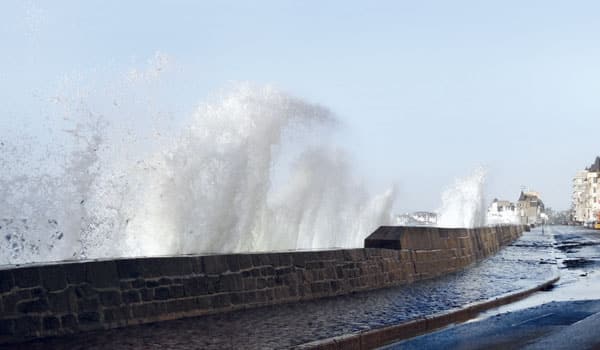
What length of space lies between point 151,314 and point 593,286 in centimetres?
1094

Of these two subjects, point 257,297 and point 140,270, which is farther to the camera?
point 257,297

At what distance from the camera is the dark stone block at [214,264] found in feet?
30.1

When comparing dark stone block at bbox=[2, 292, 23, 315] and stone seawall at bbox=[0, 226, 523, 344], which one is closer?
dark stone block at bbox=[2, 292, 23, 315]

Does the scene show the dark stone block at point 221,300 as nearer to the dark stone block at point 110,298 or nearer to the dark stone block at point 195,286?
the dark stone block at point 195,286

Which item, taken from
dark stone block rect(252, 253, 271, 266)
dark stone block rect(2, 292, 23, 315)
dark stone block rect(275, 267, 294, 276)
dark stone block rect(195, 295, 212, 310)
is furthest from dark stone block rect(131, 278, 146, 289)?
dark stone block rect(275, 267, 294, 276)

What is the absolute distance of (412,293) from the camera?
12.5 metres

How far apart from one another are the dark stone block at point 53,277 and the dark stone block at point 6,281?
354 mm

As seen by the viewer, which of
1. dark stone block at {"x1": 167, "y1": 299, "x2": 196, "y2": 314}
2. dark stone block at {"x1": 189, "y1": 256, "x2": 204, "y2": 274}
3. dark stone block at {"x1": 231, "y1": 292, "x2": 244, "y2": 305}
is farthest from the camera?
dark stone block at {"x1": 231, "y1": 292, "x2": 244, "y2": 305}

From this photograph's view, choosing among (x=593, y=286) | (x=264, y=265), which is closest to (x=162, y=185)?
(x=264, y=265)

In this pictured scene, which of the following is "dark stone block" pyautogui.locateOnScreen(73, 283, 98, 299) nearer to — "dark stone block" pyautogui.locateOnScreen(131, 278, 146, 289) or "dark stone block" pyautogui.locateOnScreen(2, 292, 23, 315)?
"dark stone block" pyautogui.locateOnScreen(131, 278, 146, 289)

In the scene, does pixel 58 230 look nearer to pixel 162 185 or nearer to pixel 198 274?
pixel 162 185

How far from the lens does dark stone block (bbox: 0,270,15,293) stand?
6.86 meters

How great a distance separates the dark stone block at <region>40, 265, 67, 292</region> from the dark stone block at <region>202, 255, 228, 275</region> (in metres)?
2.16

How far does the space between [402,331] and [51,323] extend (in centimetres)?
426
